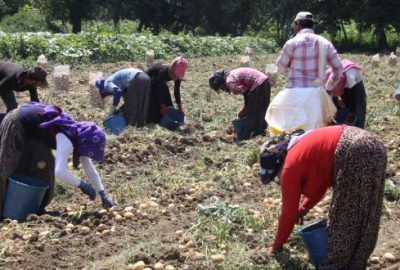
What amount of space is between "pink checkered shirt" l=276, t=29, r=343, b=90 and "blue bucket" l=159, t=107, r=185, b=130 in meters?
3.10

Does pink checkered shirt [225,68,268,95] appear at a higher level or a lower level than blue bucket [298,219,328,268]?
higher

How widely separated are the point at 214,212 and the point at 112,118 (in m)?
3.75

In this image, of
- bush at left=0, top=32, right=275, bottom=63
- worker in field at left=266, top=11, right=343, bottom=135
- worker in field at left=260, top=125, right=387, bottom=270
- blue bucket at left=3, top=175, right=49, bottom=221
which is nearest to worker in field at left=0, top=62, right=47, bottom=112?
blue bucket at left=3, top=175, right=49, bottom=221

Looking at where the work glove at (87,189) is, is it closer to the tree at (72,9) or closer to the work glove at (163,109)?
the work glove at (163,109)

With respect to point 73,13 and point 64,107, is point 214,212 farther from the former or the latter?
point 73,13

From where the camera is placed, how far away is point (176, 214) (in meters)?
5.04

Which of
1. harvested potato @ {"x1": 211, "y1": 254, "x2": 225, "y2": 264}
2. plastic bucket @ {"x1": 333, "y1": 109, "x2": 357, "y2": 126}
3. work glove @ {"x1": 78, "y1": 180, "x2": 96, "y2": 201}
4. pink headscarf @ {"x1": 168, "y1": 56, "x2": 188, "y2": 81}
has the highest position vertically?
pink headscarf @ {"x1": 168, "y1": 56, "x2": 188, "y2": 81}

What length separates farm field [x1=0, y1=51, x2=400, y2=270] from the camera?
3.96 metres

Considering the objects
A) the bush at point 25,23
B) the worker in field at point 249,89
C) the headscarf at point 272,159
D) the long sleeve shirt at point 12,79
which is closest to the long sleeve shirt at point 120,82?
the worker in field at point 249,89

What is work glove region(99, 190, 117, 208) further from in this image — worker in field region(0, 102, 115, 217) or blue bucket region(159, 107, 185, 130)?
blue bucket region(159, 107, 185, 130)

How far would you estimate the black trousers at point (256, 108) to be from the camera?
24.8ft

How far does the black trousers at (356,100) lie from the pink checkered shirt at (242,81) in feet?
3.97

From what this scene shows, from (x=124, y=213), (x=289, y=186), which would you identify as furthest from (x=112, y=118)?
(x=289, y=186)

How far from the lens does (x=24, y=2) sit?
1816 inches
